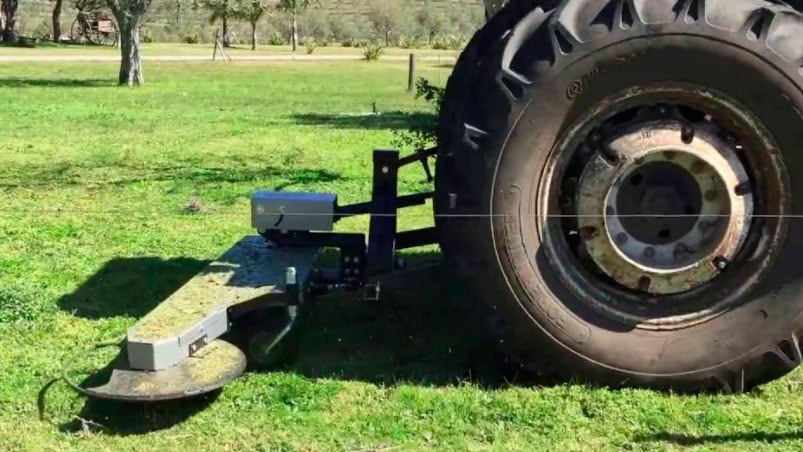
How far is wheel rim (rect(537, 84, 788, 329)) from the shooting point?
3857 mm

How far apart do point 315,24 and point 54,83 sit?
59825mm

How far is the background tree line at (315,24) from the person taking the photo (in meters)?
64.8

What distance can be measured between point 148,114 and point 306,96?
21.4 feet

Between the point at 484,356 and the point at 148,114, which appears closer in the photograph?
the point at 484,356

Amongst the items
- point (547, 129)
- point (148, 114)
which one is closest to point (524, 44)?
point (547, 129)

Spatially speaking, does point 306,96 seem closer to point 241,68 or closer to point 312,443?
point 241,68

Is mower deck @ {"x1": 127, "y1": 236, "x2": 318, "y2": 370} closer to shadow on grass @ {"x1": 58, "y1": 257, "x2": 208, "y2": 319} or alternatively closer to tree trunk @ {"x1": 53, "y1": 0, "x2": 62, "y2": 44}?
shadow on grass @ {"x1": 58, "y1": 257, "x2": 208, "y2": 319}

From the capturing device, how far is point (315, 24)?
83938mm

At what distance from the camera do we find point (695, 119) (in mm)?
3955

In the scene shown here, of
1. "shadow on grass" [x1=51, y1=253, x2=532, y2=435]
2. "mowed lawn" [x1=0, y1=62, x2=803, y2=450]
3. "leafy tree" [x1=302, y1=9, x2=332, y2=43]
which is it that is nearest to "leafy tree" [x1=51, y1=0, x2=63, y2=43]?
"leafy tree" [x1=302, y1=9, x2=332, y2=43]

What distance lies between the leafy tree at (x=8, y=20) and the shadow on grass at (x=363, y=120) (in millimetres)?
42287

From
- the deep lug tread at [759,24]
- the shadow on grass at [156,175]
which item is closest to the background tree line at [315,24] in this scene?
the shadow on grass at [156,175]

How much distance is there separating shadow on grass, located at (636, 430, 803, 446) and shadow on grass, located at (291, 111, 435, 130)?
11368 mm

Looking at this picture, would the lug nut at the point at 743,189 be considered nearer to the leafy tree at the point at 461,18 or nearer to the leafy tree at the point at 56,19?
the leafy tree at the point at 56,19
